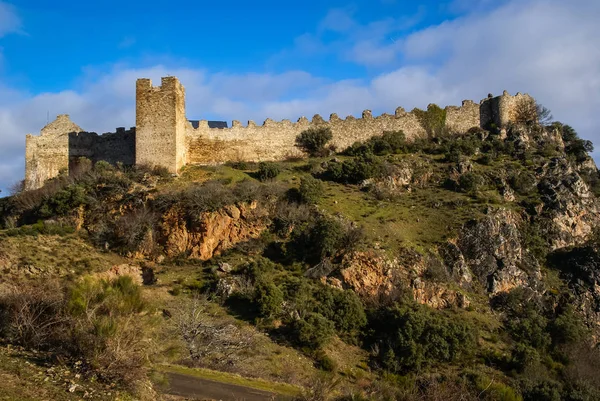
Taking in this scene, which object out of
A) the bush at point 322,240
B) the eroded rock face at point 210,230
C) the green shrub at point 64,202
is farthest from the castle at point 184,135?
the bush at point 322,240

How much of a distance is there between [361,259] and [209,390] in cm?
1485

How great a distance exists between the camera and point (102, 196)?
32625 mm

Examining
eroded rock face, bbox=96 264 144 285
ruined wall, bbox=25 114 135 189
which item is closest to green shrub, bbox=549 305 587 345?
eroded rock face, bbox=96 264 144 285

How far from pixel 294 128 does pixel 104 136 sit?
1208 centimetres

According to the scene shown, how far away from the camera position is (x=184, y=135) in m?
37.2

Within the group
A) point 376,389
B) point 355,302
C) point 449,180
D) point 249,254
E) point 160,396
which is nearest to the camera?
point 160,396

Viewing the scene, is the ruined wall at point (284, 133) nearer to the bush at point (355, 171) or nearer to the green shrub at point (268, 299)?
the bush at point (355, 171)

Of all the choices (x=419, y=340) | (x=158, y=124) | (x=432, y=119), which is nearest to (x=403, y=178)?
(x=432, y=119)

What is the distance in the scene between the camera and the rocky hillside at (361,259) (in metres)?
24.1

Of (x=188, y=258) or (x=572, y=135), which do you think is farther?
(x=572, y=135)

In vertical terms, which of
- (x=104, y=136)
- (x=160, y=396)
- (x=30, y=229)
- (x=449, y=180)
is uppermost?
(x=104, y=136)

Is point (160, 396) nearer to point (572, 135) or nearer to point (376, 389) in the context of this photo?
point (376, 389)

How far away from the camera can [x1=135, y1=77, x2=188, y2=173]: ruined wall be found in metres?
34.6

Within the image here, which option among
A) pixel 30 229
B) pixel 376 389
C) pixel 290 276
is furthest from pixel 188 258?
pixel 376 389
